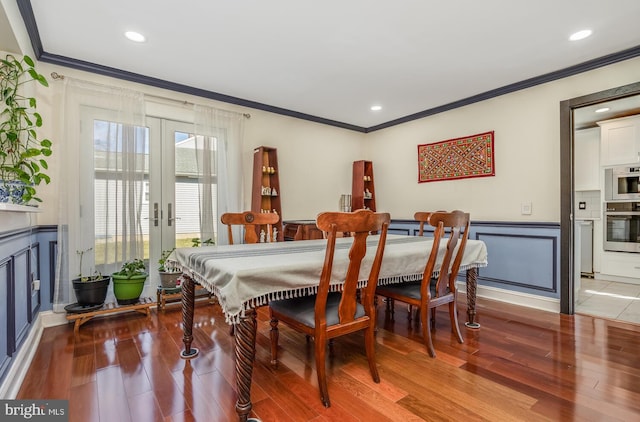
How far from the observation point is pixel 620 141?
4.29 m

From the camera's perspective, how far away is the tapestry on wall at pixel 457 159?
12.3ft

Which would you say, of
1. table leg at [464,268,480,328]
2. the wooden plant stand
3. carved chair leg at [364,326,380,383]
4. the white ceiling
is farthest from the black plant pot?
table leg at [464,268,480,328]

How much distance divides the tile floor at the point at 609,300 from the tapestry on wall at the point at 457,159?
5.55ft

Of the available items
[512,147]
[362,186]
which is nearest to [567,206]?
[512,147]

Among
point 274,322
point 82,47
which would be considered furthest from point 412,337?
point 82,47

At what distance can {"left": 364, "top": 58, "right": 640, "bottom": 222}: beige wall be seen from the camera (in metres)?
3.15

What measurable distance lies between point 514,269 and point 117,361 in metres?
3.77

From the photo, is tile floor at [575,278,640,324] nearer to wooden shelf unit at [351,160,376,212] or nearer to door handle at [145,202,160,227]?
wooden shelf unit at [351,160,376,212]

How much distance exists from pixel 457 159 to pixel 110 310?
4.12 meters

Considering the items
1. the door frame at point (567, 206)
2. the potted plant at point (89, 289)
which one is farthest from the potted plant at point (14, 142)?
the door frame at point (567, 206)

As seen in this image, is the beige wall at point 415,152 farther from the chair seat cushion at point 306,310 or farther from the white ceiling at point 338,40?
the chair seat cushion at point 306,310

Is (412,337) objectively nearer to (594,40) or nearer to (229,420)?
(229,420)

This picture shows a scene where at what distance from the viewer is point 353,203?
498 centimetres

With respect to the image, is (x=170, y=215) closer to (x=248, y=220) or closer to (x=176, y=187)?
(x=176, y=187)
